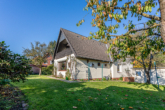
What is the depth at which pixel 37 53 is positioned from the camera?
2086 centimetres

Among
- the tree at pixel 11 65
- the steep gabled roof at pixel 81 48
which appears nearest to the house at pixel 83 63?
the steep gabled roof at pixel 81 48

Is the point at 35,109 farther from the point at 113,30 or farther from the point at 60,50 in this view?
the point at 60,50

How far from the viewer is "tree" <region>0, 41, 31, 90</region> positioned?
3255 millimetres

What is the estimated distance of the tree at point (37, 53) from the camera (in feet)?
66.9

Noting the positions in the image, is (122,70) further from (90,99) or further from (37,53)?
(37,53)

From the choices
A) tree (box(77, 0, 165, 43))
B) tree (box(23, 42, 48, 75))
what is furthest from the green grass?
tree (box(23, 42, 48, 75))

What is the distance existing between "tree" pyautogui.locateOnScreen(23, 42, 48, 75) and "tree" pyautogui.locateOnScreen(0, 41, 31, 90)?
17960 millimetres

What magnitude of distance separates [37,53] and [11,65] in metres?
19.4

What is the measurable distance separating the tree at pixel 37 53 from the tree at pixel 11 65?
17960 mm

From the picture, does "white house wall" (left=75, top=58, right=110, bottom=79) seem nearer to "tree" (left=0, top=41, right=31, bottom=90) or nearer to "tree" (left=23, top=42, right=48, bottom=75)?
"tree" (left=0, top=41, right=31, bottom=90)

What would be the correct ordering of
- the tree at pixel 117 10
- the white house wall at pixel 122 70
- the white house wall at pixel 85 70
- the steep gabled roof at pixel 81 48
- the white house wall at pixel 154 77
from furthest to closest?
the white house wall at pixel 122 70
the steep gabled roof at pixel 81 48
the white house wall at pixel 85 70
the white house wall at pixel 154 77
the tree at pixel 117 10

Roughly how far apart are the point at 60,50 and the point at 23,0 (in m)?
8.99

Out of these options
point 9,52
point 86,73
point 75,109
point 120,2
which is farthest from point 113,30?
point 86,73

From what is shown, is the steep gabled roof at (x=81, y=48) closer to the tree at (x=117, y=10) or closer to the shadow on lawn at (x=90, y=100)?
the shadow on lawn at (x=90, y=100)
